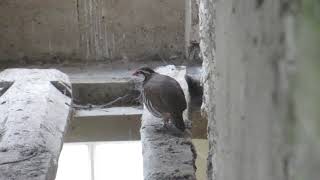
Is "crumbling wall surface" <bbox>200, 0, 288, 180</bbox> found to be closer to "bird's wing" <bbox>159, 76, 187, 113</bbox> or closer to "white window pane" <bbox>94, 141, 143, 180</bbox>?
"bird's wing" <bbox>159, 76, 187, 113</bbox>

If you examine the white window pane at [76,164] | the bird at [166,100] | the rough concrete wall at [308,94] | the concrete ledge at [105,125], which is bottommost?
the white window pane at [76,164]

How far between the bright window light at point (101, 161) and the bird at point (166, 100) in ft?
6.57

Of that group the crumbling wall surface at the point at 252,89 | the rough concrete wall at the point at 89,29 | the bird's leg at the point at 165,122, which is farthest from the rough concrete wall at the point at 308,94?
the rough concrete wall at the point at 89,29

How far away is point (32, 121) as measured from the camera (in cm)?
366

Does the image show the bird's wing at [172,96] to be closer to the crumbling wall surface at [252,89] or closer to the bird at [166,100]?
the bird at [166,100]

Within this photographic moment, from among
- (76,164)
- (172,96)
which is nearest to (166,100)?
(172,96)

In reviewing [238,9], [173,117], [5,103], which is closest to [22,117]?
[5,103]

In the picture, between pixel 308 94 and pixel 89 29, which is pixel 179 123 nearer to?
pixel 89 29

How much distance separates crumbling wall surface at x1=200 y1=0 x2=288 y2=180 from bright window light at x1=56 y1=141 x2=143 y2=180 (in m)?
4.65

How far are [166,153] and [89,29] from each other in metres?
3.06

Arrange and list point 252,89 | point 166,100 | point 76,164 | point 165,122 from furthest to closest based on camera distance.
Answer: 1. point 76,164
2. point 165,122
3. point 166,100
4. point 252,89

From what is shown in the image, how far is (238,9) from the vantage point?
2.94 feet

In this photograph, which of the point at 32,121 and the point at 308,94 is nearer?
the point at 308,94

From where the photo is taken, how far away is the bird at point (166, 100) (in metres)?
3.57
